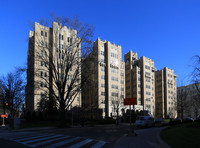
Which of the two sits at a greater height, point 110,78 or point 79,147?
point 110,78

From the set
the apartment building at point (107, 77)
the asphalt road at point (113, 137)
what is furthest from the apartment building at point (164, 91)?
the asphalt road at point (113, 137)

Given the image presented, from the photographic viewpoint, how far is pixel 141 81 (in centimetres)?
9569

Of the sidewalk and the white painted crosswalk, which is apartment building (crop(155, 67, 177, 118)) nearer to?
the sidewalk

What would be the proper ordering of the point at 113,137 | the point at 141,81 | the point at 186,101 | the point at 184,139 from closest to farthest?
the point at 184,139 < the point at 113,137 < the point at 186,101 < the point at 141,81

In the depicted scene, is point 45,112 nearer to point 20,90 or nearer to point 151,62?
point 20,90

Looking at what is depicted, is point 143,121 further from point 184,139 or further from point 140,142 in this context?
point 184,139

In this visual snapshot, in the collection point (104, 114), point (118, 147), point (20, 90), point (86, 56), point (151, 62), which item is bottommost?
point (104, 114)

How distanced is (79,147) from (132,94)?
8667cm

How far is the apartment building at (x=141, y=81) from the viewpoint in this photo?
306 ft

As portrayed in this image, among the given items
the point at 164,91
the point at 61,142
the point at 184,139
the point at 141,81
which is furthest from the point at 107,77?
the point at 184,139

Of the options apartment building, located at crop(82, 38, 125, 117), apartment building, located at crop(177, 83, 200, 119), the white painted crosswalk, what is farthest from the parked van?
apartment building, located at crop(82, 38, 125, 117)

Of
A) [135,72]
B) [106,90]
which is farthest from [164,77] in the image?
[106,90]

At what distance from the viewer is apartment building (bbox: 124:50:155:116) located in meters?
93.2

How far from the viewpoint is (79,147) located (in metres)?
9.66
